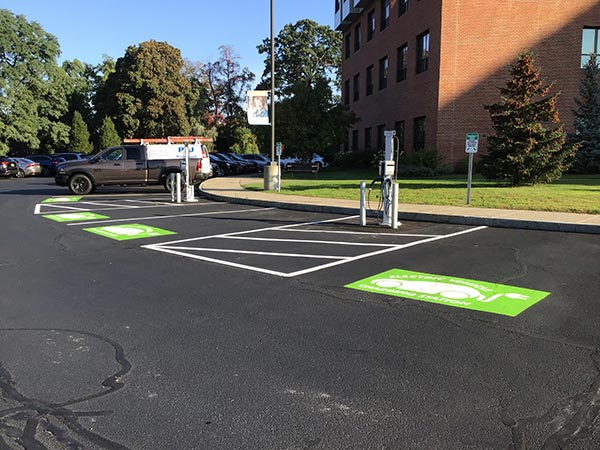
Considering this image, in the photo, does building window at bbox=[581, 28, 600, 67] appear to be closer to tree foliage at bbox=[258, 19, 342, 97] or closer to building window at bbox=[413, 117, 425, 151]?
building window at bbox=[413, 117, 425, 151]

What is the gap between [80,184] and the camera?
19516 mm

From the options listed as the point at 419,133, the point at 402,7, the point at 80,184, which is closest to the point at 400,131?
the point at 419,133

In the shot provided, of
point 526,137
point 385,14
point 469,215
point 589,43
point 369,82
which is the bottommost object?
point 469,215

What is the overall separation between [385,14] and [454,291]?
30.3 metres

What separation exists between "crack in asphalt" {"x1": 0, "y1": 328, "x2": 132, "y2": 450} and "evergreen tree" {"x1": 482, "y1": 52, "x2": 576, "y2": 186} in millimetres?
16204

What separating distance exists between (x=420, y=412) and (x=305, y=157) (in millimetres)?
29399

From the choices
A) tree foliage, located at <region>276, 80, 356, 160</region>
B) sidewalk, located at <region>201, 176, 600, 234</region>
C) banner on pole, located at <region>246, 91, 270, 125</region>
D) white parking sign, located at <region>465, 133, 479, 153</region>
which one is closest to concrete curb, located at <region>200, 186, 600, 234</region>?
sidewalk, located at <region>201, 176, 600, 234</region>

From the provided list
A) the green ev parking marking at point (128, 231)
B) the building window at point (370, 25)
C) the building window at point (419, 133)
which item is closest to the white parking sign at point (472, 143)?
the green ev parking marking at point (128, 231)

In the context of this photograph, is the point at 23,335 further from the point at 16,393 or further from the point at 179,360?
the point at 179,360

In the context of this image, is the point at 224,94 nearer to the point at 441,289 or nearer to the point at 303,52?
the point at 303,52

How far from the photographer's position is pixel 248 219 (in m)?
Result: 12.4

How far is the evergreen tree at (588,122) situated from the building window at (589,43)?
2.56ft

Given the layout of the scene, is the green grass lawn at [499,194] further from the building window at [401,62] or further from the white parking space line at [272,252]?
the building window at [401,62]

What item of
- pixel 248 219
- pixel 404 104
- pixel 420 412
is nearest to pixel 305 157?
pixel 404 104
